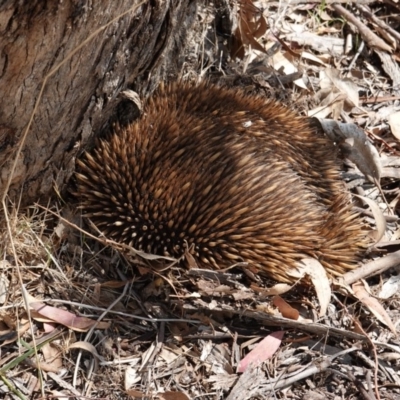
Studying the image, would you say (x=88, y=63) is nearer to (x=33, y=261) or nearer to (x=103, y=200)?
(x=103, y=200)

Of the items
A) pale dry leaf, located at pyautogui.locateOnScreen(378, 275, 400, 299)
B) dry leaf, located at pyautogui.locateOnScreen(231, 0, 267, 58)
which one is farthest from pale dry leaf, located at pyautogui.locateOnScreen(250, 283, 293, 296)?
dry leaf, located at pyautogui.locateOnScreen(231, 0, 267, 58)

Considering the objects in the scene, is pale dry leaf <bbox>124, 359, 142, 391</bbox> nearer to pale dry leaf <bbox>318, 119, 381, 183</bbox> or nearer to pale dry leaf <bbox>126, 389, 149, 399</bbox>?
pale dry leaf <bbox>126, 389, 149, 399</bbox>

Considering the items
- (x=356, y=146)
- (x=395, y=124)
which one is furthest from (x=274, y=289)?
(x=395, y=124)

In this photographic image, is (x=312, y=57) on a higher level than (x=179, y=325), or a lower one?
higher

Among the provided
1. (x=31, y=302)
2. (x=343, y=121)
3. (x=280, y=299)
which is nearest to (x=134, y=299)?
(x=31, y=302)

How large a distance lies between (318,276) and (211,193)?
527 mm

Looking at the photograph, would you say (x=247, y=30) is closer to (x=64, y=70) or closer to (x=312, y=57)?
(x=312, y=57)

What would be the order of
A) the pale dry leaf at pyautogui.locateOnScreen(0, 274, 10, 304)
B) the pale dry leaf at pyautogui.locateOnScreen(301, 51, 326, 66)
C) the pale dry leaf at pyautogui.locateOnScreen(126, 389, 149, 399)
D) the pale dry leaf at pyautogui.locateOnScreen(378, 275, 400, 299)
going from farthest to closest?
the pale dry leaf at pyautogui.locateOnScreen(301, 51, 326, 66), the pale dry leaf at pyautogui.locateOnScreen(378, 275, 400, 299), the pale dry leaf at pyautogui.locateOnScreen(0, 274, 10, 304), the pale dry leaf at pyautogui.locateOnScreen(126, 389, 149, 399)

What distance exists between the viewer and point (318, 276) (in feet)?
8.64

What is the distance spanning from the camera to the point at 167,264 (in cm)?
259

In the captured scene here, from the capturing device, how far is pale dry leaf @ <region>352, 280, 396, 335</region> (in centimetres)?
270

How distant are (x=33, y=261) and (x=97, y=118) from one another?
23.3 inches

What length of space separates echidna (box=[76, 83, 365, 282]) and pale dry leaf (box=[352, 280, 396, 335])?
0.40 feet

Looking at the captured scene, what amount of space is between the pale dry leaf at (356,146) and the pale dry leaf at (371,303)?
0.59m
